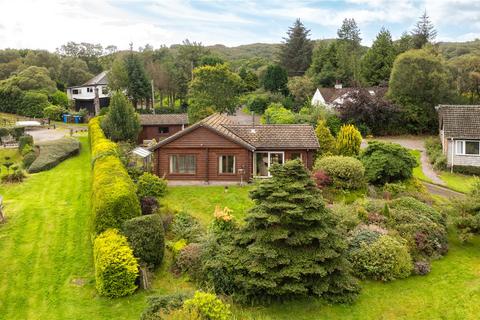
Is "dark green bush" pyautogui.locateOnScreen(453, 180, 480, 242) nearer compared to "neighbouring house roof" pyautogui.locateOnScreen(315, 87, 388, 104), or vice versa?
"dark green bush" pyautogui.locateOnScreen(453, 180, 480, 242)

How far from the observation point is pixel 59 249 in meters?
18.9

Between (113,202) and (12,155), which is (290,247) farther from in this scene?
(12,155)

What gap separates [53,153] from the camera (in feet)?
121

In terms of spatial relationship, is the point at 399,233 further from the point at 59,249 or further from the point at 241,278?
the point at 59,249

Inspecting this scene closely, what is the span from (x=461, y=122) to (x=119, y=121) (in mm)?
28893

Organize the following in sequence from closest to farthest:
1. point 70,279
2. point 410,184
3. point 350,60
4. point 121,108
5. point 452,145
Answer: point 70,279
point 410,184
point 452,145
point 121,108
point 350,60

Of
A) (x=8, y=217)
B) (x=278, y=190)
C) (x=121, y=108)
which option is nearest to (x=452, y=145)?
(x=278, y=190)

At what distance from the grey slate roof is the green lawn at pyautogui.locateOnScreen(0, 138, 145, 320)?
1079cm

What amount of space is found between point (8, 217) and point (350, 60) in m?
58.4

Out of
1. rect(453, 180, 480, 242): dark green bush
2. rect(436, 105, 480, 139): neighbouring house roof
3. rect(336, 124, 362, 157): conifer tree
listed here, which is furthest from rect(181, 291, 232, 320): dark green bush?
rect(436, 105, 480, 139): neighbouring house roof

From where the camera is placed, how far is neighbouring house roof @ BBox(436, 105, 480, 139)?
34125mm

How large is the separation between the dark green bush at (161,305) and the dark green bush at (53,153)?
2421cm

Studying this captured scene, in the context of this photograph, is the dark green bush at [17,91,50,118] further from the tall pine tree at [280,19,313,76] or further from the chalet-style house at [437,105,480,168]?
the chalet-style house at [437,105,480,168]

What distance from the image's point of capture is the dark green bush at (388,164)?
26531mm
